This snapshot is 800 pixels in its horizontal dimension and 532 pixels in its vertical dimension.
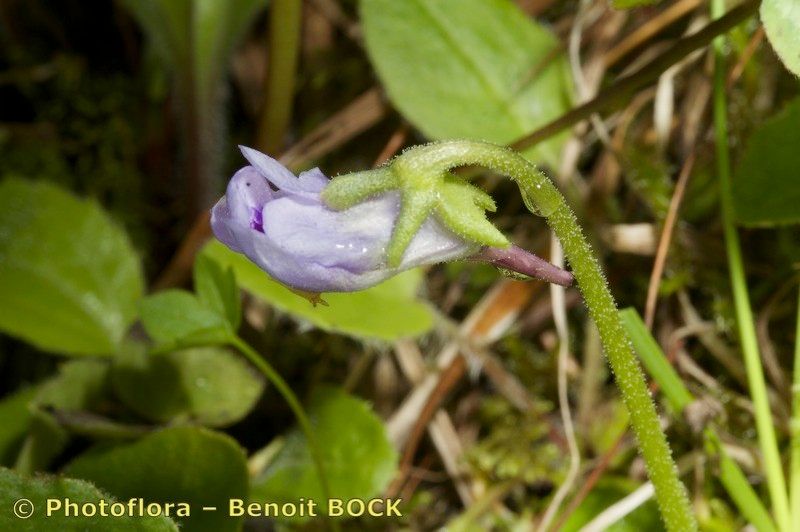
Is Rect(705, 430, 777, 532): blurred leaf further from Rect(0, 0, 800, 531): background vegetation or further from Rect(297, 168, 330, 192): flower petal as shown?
Rect(297, 168, 330, 192): flower petal

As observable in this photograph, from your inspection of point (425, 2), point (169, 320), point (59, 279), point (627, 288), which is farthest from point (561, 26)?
point (59, 279)

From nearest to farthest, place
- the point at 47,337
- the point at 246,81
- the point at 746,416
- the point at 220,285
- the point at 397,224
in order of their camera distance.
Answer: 1. the point at 397,224
2. the point at 220,285
3. the point at 746,416
4. the point at 47,337
5. the point at 246,81

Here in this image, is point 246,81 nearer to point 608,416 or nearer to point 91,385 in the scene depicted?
point 91,385

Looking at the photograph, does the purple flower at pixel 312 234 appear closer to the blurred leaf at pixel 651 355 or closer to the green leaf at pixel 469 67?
the blurred leaf at pixel 651 355

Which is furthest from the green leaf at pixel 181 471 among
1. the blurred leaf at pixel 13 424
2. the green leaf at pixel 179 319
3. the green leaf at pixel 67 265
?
the green leaf at pixel 67 265

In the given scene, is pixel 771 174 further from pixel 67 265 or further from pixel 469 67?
pixel 67 265
